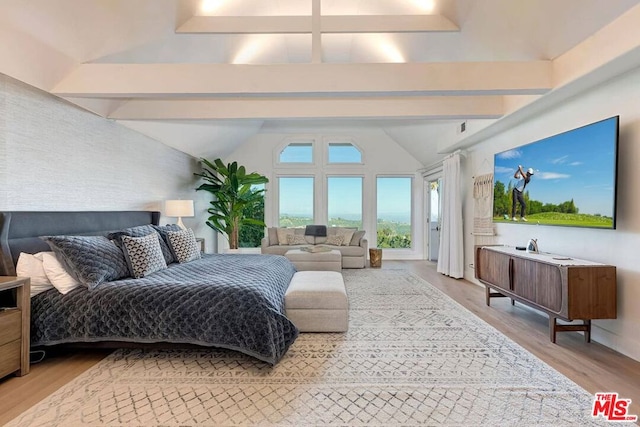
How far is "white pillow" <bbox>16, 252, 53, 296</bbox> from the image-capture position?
8.15ft

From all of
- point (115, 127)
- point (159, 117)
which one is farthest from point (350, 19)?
point (115, 127)

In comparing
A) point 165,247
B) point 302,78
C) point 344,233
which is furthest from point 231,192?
point 302,78

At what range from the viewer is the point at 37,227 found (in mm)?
2797

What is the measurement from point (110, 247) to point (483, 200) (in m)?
4.71

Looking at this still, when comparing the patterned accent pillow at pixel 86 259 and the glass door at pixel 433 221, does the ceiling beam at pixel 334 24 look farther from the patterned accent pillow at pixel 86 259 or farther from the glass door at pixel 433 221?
the glass door at pixel 433 221

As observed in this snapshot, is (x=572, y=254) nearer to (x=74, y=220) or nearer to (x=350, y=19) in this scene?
(x=350, y=19)

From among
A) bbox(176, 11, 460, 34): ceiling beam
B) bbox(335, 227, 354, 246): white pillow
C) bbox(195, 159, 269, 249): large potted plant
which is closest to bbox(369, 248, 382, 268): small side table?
bbox(335, 227, 354, 246): white pillow

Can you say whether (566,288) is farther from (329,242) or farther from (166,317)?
(329,242)

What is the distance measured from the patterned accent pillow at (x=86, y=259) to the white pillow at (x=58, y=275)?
3 centimetres

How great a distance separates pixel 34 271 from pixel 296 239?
184 inches

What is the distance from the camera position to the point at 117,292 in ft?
8.07

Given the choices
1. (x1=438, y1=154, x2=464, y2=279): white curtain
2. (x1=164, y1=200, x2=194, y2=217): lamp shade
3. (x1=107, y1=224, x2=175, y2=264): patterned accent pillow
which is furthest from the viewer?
(x1=438, y1=154, x2=464, y2=279): white curtain

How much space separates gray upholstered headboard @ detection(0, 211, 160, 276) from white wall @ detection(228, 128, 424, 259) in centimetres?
428

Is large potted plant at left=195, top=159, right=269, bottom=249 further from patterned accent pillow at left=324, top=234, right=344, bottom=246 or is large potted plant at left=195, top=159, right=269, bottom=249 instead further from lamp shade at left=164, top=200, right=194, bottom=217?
lamp shade at left=164, top=200, right=194, bottom=217
